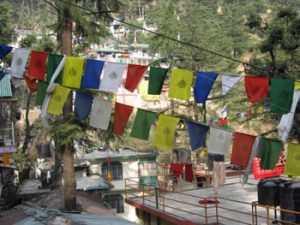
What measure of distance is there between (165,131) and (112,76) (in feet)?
6.44

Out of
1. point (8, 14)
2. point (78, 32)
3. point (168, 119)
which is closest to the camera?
point (168, 119)

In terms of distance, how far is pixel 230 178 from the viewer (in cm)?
2623

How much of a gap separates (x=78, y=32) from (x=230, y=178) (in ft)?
46.9

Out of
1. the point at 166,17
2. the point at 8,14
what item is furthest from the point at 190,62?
the point at 8,14

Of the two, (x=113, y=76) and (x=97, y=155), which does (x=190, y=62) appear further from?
(x=113, y=76)

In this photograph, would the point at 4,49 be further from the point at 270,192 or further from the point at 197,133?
the point at 270,192

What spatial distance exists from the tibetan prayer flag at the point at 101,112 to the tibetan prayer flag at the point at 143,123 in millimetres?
833

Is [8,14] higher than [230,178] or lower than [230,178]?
higher

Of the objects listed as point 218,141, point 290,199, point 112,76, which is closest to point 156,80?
point 112,76

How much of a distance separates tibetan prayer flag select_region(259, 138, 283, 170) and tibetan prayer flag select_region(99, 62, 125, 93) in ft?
12.7

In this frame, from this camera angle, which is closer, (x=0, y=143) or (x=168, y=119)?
(x=168, y=119)

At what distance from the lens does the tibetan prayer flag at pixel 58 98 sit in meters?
12.0

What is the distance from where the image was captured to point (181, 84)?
11031mm

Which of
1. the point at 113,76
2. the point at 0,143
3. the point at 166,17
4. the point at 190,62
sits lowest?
the point at 0,143
